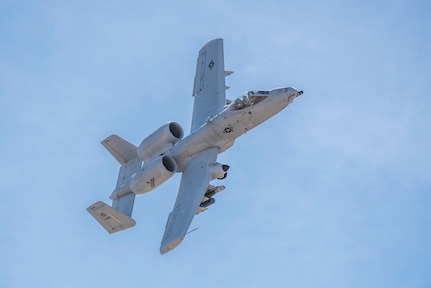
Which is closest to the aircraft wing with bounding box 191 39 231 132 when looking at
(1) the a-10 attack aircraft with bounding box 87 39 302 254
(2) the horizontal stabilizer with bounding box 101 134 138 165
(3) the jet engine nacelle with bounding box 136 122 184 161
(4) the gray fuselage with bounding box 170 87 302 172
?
(1) the a-10 attack aircraft with bounding box 87 39 302 254

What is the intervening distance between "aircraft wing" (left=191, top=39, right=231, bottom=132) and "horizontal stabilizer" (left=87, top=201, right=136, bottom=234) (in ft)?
22.9

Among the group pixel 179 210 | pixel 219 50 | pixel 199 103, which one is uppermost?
pixel 219 50

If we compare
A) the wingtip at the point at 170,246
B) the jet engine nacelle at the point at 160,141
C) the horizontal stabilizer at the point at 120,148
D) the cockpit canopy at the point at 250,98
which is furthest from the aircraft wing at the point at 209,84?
the wingtip at the point at 170,246

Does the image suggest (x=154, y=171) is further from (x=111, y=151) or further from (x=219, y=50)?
(x=219, y=50)

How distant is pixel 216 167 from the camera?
52188 mm

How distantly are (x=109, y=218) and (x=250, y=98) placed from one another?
11057mm

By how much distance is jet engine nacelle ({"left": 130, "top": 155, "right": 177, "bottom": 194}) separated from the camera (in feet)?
174

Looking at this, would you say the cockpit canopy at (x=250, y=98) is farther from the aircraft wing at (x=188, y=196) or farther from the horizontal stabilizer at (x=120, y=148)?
the horizontal stabilizer at (x=120, y=148)

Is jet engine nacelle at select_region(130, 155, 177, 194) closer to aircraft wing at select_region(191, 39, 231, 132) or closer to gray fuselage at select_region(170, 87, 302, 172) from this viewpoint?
gray fuselage at select_region(170, 87, 302, 172)

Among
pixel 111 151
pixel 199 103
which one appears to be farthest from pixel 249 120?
pixel 111 151

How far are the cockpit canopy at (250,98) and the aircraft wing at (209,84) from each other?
2674 mm

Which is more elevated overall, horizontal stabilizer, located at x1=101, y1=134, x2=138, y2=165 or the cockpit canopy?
horizontal stabilizer, located at x1=101, y1=134, x2=138, y2=165

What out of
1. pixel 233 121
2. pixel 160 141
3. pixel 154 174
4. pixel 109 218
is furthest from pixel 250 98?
pixel 109 218

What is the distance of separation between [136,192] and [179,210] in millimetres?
4314
